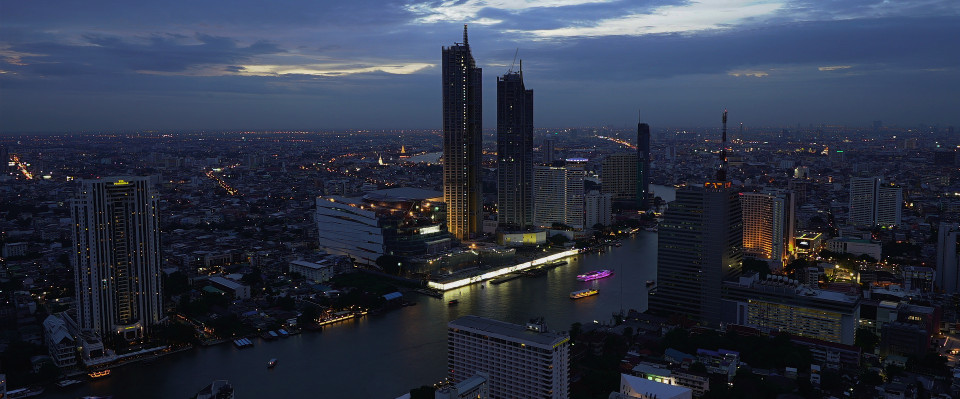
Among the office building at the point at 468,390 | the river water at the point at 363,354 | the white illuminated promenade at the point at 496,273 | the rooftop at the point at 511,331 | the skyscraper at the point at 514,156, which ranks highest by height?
the skyscraper at the point at 514,156

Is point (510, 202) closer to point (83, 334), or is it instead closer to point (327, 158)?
point (83, 334)

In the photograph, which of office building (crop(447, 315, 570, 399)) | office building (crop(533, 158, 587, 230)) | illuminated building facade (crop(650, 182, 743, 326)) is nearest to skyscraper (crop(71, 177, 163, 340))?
office building (crop(447, 315, 570, 399))

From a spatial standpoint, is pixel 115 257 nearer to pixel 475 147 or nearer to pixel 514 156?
pixel 475 147

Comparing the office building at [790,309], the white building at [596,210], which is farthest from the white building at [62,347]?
the white building at [596,210]

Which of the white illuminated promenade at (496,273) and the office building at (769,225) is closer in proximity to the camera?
the white illuminated promenade at (496,273)

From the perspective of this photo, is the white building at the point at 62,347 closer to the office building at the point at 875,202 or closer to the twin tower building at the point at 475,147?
the twin tower building at the point at 475,147

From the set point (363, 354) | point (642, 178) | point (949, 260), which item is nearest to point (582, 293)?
point (363, 354)
